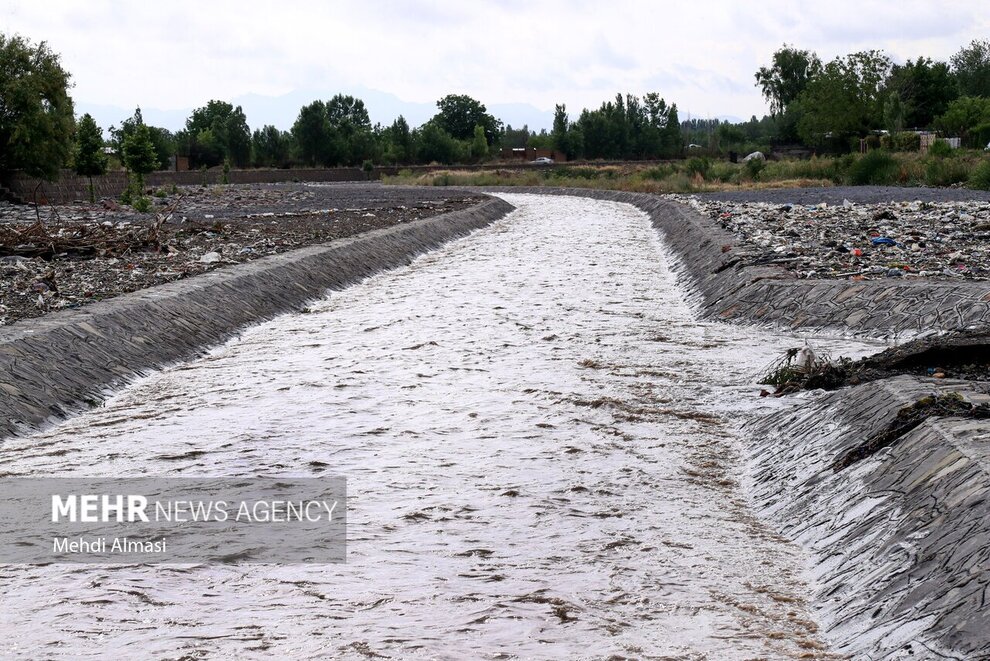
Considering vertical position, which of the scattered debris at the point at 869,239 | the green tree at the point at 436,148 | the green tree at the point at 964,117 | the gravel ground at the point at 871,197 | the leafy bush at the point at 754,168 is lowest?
the scattered debris at the point at 869,239

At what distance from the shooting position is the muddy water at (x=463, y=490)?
4.48m

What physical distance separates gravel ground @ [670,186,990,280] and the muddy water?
2.62 metres

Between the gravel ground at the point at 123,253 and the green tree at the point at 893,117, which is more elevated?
the green tree at the point at 893,117

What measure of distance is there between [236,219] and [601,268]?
13.5 m

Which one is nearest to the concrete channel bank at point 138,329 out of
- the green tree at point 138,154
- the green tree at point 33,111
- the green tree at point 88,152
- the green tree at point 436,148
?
the green tree at point 33,111

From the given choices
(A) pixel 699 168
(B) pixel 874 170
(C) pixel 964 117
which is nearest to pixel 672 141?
(C) pixel 964 117

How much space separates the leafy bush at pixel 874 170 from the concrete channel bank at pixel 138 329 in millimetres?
28879

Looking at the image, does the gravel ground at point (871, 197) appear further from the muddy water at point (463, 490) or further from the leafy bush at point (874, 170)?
the muddy water at point (463, 490)

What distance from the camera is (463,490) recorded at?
6371 mm

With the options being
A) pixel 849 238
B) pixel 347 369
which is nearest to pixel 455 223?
pixel 849 238

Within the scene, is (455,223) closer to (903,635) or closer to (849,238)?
(849,238)

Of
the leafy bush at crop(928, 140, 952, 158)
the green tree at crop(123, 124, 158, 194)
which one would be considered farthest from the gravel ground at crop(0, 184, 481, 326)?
the green tree at crop(123, 124, 158, 194)

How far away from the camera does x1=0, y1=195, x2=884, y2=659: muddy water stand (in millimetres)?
4484

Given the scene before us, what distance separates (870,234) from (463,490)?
13.8 meters
